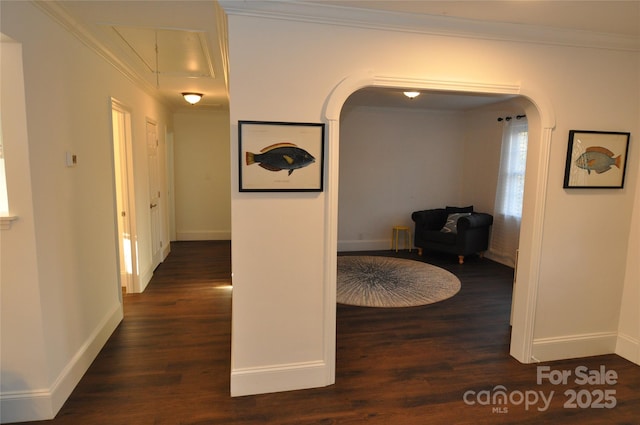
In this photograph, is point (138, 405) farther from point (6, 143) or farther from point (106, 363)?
point (6, 143)

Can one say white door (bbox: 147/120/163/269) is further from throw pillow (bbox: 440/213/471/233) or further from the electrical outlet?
throw pillow (bbox: 440/213/471/233)

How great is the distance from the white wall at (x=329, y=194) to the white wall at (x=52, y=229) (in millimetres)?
1069

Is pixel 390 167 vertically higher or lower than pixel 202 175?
higher

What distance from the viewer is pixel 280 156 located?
228 cm

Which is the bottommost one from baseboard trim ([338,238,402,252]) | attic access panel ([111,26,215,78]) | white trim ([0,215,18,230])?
baseboard trim ([338,238,402,252])

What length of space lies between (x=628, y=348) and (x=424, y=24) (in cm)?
297

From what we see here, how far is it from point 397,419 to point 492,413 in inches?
23.8

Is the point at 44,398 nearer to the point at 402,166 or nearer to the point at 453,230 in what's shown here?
the point at 453,230

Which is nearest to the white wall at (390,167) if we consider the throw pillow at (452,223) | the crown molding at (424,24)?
the throw pillow at (452,223)

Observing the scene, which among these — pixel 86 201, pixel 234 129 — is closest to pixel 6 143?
pixel 86 201

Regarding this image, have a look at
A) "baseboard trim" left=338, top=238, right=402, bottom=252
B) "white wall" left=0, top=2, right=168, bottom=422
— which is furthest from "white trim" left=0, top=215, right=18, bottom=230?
"baseboard trim" left=338, top=238, right=402, bottom=252

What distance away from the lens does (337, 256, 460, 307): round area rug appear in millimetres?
4168

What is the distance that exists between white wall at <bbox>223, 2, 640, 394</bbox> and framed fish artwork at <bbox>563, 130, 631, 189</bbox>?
7cm

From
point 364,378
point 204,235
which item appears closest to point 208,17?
point 364,378
